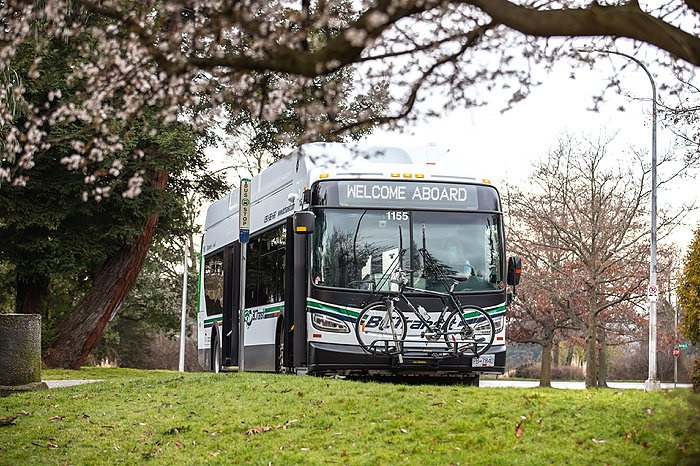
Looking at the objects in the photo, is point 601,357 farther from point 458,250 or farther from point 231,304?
point 458,250

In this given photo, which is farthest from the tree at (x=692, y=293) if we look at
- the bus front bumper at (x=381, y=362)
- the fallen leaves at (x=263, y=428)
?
the fallen leaves at (x=263, y=428)

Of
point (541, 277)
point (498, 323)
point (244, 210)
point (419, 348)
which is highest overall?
point (244, 210)

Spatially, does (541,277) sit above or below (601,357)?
above

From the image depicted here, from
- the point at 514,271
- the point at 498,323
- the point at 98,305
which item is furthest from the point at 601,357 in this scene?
the point at 498,323

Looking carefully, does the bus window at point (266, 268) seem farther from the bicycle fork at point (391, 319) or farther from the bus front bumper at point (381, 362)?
the bicycle fork at point (391, 319)

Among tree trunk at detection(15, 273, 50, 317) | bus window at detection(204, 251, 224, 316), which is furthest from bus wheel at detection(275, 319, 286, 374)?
tree trunk at detection(15, 273, 50, 317)

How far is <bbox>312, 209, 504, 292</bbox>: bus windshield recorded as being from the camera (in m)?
16.8

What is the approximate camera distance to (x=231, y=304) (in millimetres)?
23125

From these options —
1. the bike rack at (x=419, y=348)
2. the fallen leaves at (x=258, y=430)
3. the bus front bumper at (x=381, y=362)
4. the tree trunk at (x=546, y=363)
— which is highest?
the bike rack at (x=419, y=348)

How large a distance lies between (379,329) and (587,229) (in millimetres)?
23420

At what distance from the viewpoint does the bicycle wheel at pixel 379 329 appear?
1659 centimetres

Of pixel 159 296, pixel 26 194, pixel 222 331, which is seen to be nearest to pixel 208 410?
pixel 222 331

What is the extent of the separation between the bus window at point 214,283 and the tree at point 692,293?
57.6 ft

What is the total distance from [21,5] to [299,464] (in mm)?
4592
